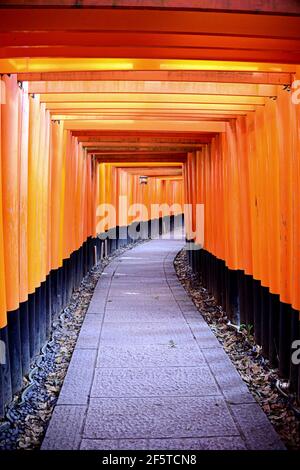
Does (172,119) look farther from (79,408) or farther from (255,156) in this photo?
(79,408)

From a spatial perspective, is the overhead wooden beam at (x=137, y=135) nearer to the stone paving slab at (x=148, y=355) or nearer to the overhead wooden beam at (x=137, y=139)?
the overhead wooden beam at (x=137, y=139)

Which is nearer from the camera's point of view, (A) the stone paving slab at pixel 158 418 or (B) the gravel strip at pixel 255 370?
(A) the stone paving slab at pixel 158 418

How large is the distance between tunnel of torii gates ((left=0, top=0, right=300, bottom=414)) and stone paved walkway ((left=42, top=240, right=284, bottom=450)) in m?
0.60

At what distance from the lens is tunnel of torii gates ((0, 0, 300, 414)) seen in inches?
141

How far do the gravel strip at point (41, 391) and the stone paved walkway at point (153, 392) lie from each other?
139mm

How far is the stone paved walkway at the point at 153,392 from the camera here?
4012mm

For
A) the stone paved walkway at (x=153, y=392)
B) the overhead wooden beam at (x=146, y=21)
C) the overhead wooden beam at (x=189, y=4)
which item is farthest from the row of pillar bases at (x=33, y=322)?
the overhead wooden beam at (x=189, y=4)

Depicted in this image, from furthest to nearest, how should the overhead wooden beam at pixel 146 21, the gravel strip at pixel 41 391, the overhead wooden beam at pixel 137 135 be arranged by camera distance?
1. the overhead wooden beam at pixel 137 135
2. the gravel strip at pixel 41 391
3. the overhead wooden beam at pixel 146 21

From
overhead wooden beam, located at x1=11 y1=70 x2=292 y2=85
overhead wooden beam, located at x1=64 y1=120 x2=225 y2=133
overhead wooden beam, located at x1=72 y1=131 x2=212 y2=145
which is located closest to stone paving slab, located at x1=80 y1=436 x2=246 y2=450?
overhead wooden beam, located at x1=11 y1=70 x2=292 y2=85

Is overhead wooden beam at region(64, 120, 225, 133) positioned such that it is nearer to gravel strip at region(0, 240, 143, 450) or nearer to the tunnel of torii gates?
the tunnel of torii gates

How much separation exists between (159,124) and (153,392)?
4804 mm

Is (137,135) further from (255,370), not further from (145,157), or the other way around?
(145,157)
